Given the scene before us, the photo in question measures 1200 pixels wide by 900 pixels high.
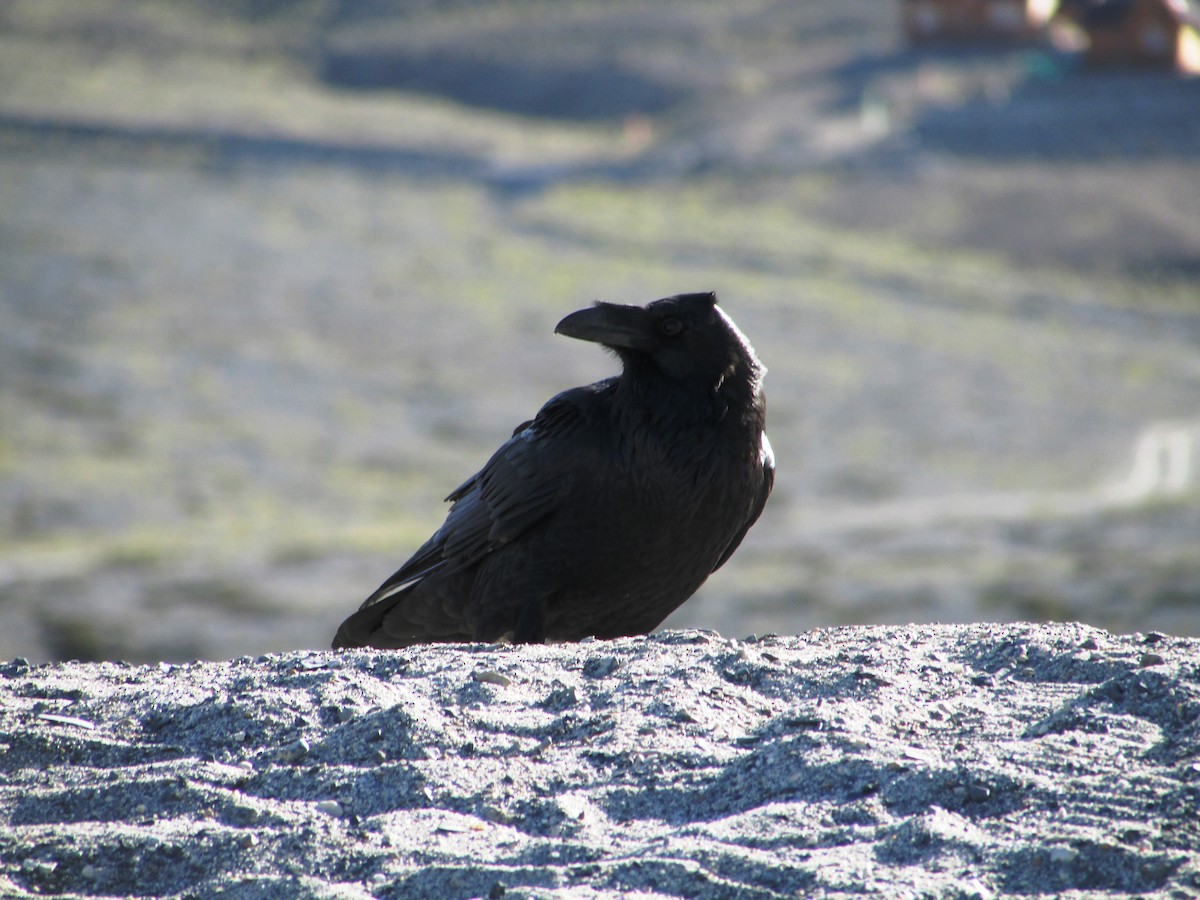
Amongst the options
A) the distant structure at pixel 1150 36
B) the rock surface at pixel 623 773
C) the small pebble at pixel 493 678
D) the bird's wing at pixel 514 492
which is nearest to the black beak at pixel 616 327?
the bird's wing at pixel 514 492

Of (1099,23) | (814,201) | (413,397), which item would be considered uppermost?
(1099,23)

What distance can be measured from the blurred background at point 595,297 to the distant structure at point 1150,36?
4.2 inches

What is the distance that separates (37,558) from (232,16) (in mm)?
60664

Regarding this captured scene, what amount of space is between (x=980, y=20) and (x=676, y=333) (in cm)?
5584

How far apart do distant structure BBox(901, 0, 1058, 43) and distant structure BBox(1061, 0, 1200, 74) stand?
6.78m

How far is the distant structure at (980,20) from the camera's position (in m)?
56.2

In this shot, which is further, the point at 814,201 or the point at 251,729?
the point at 814,201

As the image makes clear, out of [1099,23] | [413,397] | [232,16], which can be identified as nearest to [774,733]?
[413,397]

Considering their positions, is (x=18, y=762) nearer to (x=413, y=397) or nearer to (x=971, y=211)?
(x=413, y=397)

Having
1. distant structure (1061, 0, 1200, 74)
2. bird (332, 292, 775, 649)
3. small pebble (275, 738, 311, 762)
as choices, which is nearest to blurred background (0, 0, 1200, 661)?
distant structure (1061, 0, 1200, 74)

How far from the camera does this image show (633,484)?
215 inches

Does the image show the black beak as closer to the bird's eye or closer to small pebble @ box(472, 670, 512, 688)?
the bird's eye

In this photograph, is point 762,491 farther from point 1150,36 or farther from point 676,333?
point 1150,36

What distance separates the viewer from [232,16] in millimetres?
72938
